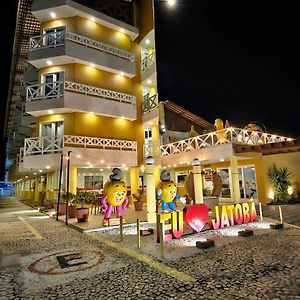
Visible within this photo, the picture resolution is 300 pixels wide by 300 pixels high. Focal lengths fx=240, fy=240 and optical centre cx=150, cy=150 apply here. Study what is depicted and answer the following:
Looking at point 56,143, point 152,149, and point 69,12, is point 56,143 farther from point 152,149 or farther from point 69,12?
point 69,12

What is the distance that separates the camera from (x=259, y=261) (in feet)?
16.8

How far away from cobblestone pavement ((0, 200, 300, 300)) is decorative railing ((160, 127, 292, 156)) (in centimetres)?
846

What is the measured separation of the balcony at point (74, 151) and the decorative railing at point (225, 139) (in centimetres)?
465

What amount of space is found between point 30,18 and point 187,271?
2079 cm

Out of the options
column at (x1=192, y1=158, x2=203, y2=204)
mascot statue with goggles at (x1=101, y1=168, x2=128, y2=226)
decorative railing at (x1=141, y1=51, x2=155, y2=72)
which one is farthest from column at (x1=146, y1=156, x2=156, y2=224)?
decorative railing at (x1=141, y1=51, x2=155, y2=72)

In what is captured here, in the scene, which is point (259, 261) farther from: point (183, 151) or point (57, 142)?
point (57, 142)

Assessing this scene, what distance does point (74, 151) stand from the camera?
15570 millimetres

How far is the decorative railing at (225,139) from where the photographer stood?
48.8ft

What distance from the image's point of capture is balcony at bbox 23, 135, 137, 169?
15258 millimetres

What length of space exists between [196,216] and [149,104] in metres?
13.0

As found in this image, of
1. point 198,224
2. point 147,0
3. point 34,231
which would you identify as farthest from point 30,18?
point 198,224

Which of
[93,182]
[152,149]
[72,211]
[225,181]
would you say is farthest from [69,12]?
[225,181]

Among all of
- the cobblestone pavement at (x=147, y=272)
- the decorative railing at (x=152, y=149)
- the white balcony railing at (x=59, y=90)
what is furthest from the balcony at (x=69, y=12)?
the cobblestone pavement at (x=147, y=272)

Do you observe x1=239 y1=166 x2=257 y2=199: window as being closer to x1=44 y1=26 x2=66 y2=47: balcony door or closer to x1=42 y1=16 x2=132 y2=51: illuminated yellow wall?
x1=42 y1=16 x2=132 y2=51: illuminated yellow wall
